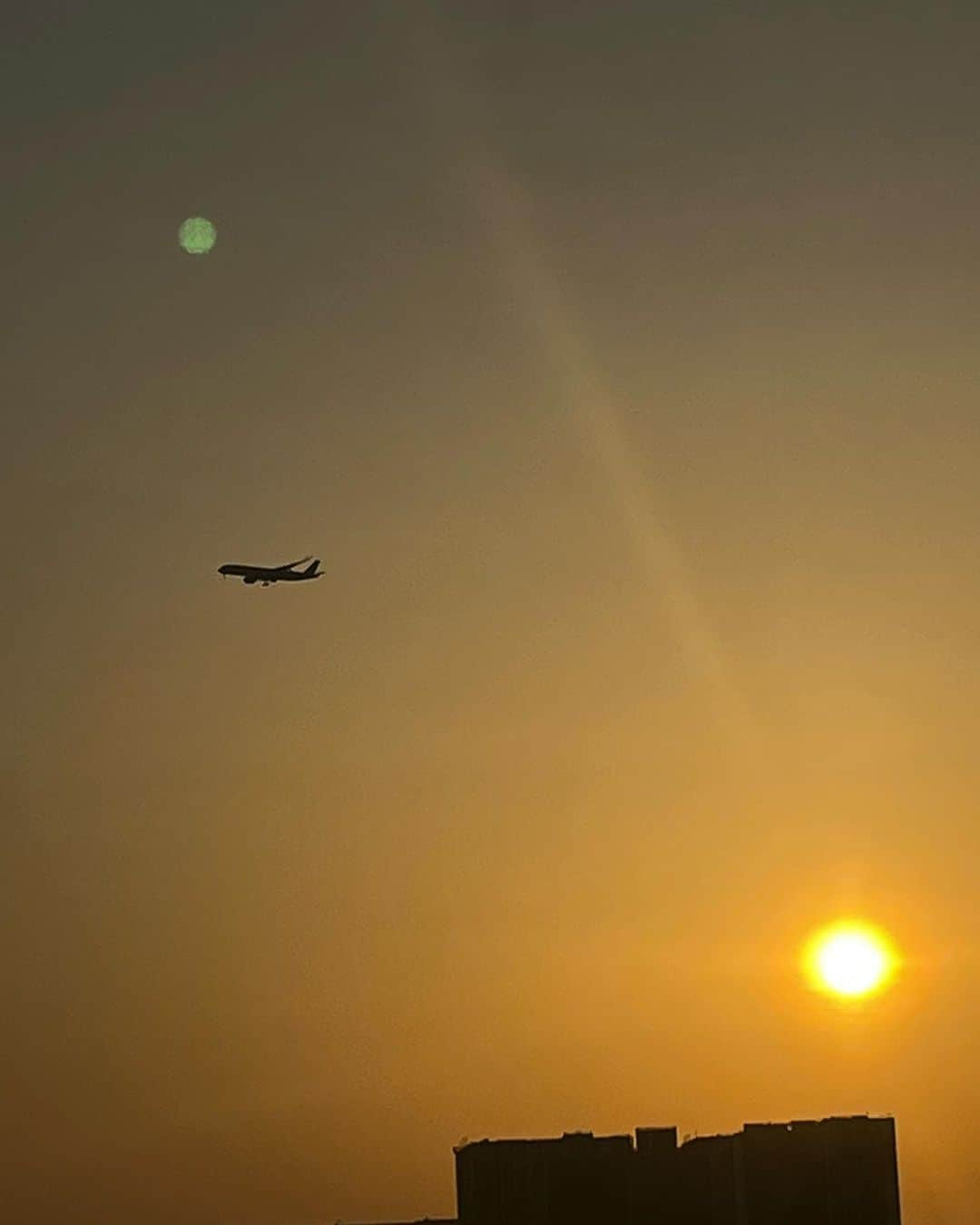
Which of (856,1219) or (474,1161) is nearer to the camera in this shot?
(856,1219)

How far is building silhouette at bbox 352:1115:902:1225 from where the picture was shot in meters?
170

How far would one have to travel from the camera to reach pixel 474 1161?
7219 inches

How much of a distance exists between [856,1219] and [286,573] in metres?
56.5

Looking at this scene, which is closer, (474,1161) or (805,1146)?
(805,1146)

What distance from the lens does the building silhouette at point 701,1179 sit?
556 ft

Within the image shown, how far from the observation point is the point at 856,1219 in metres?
168

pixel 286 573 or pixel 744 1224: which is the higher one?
pixel 286 573

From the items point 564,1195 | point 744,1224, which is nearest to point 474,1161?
point 564,1195

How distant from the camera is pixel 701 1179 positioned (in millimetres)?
174375

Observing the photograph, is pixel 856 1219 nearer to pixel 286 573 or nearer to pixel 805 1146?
pixel 805 1146

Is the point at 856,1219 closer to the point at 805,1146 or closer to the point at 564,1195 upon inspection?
the point at 805,1146

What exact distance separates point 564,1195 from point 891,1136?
22.8 meters

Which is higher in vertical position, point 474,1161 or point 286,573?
point 286,573

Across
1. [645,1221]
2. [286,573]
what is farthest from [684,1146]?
[286,573]
